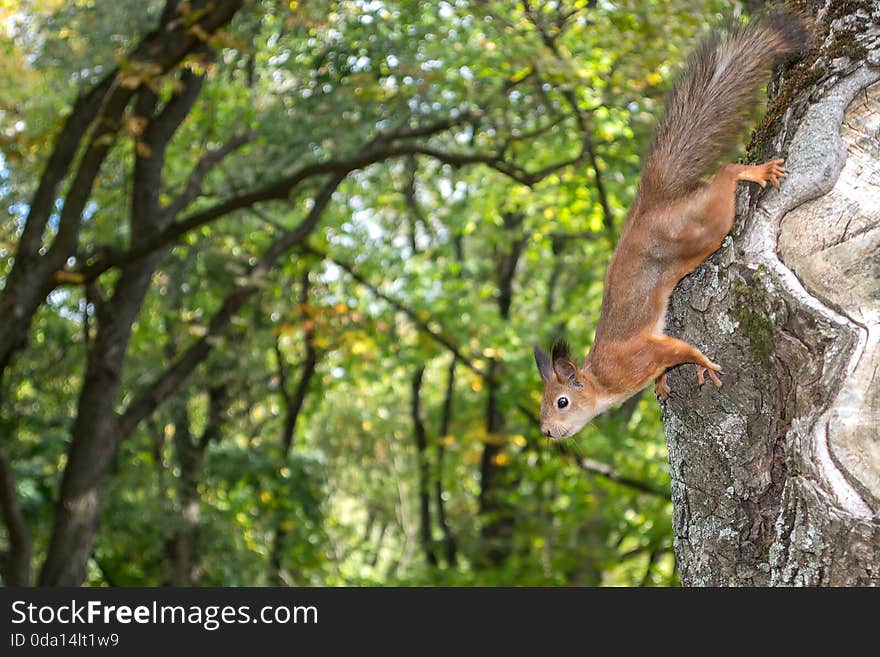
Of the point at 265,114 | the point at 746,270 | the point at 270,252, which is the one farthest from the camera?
the point at 270,252

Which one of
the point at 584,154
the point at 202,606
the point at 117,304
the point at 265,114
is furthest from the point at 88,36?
the point at 202,606

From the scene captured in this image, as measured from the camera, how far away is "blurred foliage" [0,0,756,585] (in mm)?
7129

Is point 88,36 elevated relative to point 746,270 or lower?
elevated

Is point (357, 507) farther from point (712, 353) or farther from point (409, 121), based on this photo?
point (712, 353)

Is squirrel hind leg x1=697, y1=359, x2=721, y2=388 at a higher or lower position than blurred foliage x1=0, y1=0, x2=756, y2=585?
lower

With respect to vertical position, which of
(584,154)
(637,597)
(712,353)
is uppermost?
(584,154)

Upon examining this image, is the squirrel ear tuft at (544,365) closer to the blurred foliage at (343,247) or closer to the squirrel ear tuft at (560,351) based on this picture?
the squirrel ear tuft at (560,351)

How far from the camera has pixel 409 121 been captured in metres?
7.66

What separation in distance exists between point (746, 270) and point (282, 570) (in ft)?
33.5

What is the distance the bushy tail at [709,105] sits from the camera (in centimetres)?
224

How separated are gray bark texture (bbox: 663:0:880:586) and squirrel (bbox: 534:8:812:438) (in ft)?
0.14

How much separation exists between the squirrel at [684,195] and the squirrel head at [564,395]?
0.15 metres

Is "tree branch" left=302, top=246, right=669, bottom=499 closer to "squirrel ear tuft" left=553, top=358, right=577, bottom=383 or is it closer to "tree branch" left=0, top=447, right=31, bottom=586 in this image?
"tree branch" left=0, top=447, right=31, bottom=586

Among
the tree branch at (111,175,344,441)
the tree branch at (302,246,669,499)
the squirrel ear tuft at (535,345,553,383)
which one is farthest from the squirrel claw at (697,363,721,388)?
the tree branch at (302,246,669,499)
